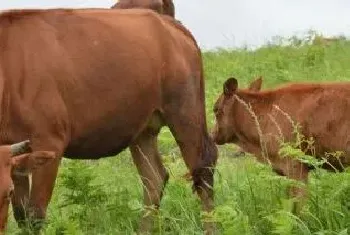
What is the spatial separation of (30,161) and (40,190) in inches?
41.0

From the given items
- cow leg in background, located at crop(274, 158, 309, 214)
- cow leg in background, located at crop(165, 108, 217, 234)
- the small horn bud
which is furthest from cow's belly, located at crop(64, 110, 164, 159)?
the small horn bud

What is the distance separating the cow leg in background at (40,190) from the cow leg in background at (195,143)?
5.86ft

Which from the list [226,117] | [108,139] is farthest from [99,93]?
[226,117]

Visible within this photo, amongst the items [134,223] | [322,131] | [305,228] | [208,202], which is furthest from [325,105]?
[305,228]

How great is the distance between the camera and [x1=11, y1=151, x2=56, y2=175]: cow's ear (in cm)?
830

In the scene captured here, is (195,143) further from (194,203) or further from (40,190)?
(40,190)

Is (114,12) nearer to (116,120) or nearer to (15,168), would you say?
(116,120)

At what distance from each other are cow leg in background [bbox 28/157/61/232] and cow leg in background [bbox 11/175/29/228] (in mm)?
151

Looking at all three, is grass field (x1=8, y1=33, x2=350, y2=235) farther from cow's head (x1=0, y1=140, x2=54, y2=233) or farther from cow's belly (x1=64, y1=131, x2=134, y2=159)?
cow's head (x1=0, y1=140, x2=54, y2=233)

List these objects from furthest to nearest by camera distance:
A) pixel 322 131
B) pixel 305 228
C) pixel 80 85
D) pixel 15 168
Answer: pixel 322 131 < pixel 80 85 < pixel 15 168 < pixel 305 228

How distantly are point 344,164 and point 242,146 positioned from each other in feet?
5.67

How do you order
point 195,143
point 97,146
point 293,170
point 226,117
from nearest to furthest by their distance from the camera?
point 97,146
point 293,170
point 195,143
point 226,117

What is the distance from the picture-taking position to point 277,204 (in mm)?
8453

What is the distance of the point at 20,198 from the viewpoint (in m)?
9.65
